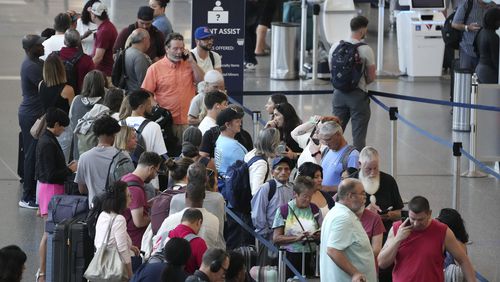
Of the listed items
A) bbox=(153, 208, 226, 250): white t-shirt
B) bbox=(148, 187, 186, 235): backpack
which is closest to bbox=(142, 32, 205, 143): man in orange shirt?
bbox=(148, 187, 186, 235): backpack

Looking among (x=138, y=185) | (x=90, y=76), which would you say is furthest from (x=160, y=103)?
(x=138, y=185)

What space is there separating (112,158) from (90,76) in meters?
1.97

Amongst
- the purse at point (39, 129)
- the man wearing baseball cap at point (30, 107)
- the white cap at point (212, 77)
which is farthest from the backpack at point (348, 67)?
the purse at point (39, 129)

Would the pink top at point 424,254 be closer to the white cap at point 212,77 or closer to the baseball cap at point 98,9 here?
the white cap at point 212,77

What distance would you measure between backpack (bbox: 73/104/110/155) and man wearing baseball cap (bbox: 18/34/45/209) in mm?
1582

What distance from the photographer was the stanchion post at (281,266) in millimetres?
9148

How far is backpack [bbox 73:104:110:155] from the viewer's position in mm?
11992

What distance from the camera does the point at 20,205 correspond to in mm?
13633

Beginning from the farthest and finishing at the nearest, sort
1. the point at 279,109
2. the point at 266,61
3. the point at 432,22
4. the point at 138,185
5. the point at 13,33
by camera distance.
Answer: the point at 13,33, the point at 266,61, the point at 432,22, the point at 279,109, the point at 138,185

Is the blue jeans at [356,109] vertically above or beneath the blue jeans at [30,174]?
above

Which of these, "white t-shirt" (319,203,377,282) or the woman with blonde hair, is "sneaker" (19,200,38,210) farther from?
"white t-shirt" (319,203,377,282)

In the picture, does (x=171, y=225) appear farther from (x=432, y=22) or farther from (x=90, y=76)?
(x=432, y=22)

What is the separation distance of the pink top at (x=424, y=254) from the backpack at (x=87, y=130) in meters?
4.04

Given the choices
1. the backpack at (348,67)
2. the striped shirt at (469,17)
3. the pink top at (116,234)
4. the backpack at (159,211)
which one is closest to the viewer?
the pink top at (116,234)
